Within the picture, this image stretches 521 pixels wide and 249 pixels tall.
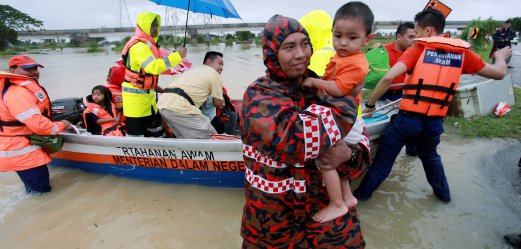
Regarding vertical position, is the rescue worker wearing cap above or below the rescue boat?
above

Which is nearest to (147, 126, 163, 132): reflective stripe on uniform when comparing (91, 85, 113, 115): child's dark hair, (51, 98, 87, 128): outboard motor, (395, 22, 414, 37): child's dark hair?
(91, 85, 113, 115): child's dark hair

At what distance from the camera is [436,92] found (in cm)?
257

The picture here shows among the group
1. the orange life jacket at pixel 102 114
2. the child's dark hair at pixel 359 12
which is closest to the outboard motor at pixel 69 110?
the orange life jacket at pixel 102 114

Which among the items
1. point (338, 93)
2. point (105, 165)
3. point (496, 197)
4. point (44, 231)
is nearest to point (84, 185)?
point (105, 165)

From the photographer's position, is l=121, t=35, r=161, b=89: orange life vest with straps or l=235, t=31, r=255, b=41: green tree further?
l=235, t=31, r=255, b=41: green tree

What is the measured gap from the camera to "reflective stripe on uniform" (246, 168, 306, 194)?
1.33 m

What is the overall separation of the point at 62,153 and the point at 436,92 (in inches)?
176

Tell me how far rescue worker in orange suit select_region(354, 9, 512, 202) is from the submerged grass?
96.1 inches

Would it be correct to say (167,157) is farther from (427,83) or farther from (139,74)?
(427,83)

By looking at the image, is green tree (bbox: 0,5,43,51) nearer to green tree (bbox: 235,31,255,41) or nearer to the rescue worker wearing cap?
green tree (bbox: 235,31,255,41)

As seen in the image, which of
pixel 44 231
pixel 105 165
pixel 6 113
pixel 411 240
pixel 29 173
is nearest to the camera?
→ pixel 411 240

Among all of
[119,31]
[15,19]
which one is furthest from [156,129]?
[15,19]

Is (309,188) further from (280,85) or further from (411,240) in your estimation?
(411,240)

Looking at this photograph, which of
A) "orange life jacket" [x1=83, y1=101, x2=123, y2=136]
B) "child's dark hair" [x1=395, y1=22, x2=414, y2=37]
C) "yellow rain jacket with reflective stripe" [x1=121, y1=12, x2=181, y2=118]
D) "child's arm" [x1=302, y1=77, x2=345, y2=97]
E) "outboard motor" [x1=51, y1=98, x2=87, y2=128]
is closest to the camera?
"child's arm" [x1=302, y1=77, x2=345, y2=97]
